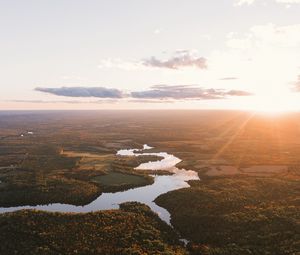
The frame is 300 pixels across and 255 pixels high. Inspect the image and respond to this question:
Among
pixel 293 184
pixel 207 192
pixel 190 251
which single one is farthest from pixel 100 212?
pixel 293 184

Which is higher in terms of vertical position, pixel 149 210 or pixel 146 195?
pixel 149 210

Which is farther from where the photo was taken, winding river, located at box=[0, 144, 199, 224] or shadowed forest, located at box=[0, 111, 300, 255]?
winding river, located at box=[0, 144, 199, 224]

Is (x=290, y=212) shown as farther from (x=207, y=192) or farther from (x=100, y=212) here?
(x=100, y=212)

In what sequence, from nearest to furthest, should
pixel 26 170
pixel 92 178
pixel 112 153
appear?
pixel 92 178 < pixel 26 170 < pixel 112 153

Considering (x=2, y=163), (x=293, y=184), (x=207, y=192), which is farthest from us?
(x=2, y=163)

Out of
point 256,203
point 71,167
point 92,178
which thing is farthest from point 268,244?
point 71,167

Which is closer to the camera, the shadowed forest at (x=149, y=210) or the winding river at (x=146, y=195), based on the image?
the shadowed forest at (x=149, y=210)

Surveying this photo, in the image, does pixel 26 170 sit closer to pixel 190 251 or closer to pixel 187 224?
pixel 187 224

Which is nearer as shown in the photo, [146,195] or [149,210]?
[149,210]

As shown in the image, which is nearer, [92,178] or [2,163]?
[92,178]
